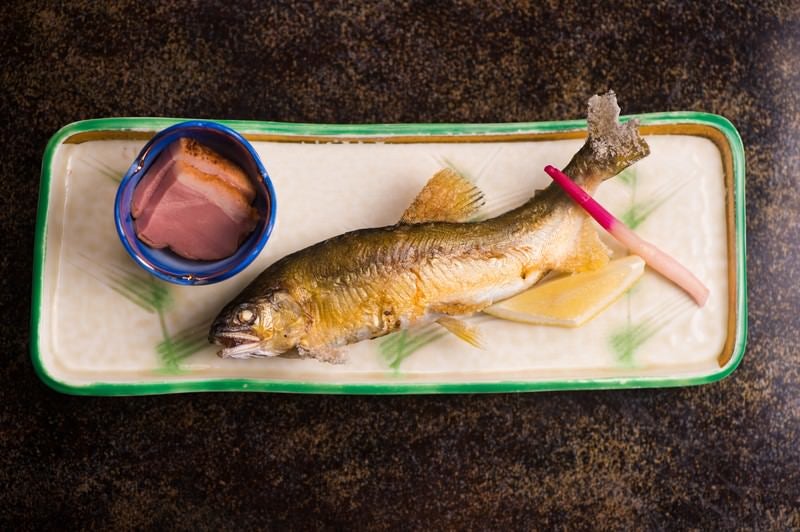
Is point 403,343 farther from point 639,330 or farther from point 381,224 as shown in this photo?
point 639,330

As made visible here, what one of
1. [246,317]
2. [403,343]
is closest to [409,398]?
[403,343]

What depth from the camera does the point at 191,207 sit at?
59.6 inches

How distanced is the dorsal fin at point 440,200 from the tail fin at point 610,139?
0.29 m

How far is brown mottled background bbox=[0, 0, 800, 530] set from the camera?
183cm

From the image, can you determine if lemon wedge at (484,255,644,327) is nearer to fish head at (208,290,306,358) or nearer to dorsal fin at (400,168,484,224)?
dorsal fin at (400,168,484,224)

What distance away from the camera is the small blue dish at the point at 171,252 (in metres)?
1.48

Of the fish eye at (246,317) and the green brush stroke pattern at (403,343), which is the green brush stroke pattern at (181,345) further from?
the green brush stroke pattern at (403,343)

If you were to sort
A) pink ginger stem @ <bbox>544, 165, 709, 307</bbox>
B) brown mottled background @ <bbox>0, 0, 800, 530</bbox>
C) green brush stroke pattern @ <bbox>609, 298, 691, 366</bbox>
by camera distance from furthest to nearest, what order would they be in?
brown mottled background @ <bbox>0, 0, 800, 530</bbox>
green brush stroke pattern @ <bbox>609, 298, 691, 366</bbox>
pink ginger stem @ <bbox>544, 165, 709, 307</bbox>

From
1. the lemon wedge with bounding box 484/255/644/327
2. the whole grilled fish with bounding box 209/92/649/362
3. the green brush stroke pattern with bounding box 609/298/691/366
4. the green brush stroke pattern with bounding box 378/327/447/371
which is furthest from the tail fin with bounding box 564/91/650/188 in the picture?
the green brush stroke pattern with bounding box 378/327/447/371

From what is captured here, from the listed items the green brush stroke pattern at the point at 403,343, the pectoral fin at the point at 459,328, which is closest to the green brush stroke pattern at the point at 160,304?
the green brush stroke pattern at the point at 403,343

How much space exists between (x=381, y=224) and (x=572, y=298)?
0.52 meters

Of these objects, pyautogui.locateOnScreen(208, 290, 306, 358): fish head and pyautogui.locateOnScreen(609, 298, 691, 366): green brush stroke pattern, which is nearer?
pyautogui.locateOnScreen(208, 290, 306, 358): fish head

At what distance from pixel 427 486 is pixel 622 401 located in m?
0.60

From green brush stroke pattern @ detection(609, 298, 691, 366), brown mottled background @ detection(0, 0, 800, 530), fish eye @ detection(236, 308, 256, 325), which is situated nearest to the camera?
fish eye @ detection(236, 308, 256, 325)
